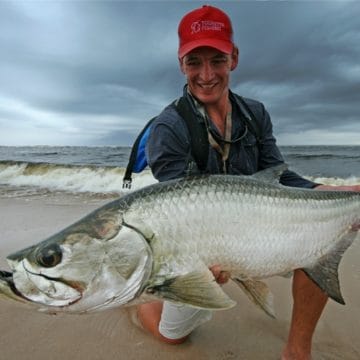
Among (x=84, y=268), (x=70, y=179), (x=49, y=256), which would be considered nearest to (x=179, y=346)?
(x=84, y=268)

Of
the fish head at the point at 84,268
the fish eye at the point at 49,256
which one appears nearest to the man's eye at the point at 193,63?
the fish head at the point at 84,268

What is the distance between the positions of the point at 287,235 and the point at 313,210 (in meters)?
0.28

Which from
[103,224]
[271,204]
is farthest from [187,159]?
[103,224]

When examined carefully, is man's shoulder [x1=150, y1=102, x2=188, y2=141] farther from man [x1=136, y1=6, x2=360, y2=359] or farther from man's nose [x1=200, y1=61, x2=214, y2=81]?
man's nose [x1=200, y1=61, x2=214, y2=81]

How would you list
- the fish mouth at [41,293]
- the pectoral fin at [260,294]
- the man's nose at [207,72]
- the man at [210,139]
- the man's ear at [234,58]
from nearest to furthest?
the fish mouth at [41,293]
the pectoral fin at [260,294]
the man at [210,139]
the man's nose at [207,72]
the man's ear at [234,58]

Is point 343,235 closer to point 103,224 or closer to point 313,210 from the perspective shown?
point 313,210

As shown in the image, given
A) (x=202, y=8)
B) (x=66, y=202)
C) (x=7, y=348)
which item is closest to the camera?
(x=7, y=348)

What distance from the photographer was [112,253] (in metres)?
2.16

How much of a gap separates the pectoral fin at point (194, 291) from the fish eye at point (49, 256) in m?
0.53

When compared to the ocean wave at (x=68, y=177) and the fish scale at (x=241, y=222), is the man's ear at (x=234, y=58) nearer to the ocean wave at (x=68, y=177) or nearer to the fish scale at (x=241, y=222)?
the fish scale at (x=241, y=222)

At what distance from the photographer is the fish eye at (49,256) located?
81.9 inches

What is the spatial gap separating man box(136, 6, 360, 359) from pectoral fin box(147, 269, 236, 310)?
1058mm

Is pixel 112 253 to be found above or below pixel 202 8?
below

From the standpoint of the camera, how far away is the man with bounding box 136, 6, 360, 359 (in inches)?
122
